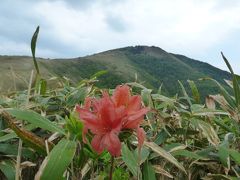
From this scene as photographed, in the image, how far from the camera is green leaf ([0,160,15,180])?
1476 mm

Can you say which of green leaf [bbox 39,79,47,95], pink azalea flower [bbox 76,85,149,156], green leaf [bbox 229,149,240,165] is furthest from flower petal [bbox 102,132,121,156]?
green leaf [bbox 39,79,47,95]

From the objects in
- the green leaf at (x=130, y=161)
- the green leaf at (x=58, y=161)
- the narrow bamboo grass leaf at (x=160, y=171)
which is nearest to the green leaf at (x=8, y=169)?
the green leaf at (x=58, y=161)

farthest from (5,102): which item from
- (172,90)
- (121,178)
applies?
(172,90)

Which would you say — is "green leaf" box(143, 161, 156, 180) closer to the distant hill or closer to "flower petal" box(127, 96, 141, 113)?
"flower petal" box(127, 96, 141, 113)

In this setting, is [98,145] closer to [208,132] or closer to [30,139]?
[30,139]

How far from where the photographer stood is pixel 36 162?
1.58 m

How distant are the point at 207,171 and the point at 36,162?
66 cm

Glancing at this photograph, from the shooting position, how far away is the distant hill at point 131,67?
11244 centimetres

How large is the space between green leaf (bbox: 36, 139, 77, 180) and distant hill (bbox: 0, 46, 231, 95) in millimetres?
92147

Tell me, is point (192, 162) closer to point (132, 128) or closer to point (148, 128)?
point (148, 128)

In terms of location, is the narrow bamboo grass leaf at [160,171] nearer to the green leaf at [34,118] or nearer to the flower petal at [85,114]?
the green leaf at [34,118]

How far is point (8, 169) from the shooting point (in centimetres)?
149

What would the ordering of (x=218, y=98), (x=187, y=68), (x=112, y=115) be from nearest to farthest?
1. (x=112, y=115)
2. (x=218, y=98)
3. (x=187, y=68)

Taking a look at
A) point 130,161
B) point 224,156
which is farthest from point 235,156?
point 130,161
